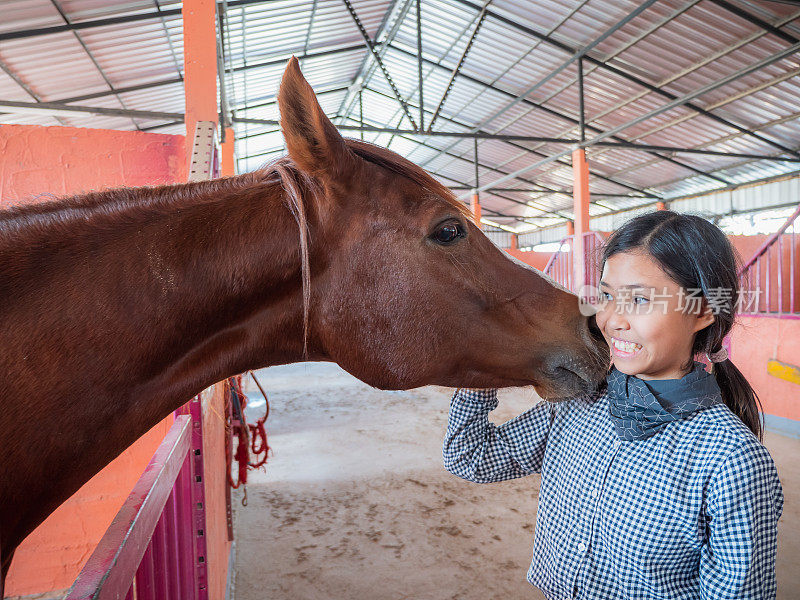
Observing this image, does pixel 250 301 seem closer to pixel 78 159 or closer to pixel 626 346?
pixel 626 346

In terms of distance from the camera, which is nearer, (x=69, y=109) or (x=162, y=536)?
(x=162, y=536)

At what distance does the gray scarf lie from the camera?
1.14 meters

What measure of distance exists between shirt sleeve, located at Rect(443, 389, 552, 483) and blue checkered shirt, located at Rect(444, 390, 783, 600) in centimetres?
2

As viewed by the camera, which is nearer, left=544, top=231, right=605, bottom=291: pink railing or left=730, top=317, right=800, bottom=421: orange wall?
left=730, top=317, right=800, bottom=421: orange wall

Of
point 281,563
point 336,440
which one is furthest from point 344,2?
point 281,563

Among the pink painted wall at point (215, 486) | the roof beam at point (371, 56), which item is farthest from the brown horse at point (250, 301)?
the roof beam at point (371, 56)

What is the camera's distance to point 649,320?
1.16 meters

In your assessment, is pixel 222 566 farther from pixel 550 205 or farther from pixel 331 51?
pixel 550 205

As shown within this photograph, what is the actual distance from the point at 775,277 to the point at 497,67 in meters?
8.24

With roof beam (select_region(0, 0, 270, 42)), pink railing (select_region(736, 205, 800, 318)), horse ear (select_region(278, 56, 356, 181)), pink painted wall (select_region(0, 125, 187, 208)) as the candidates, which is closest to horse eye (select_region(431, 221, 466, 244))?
horse ear (select_region(278, 56, 356, 181))

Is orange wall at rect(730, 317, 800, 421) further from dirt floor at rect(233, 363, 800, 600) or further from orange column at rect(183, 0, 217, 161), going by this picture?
orange column at rect(183, 0, 217, 161)

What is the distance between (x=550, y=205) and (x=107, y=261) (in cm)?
2358

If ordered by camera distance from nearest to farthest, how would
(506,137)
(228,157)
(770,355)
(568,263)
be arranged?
(770,355), (228,157), (568,263), (506,137)

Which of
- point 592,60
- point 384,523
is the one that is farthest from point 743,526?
point 592,60
